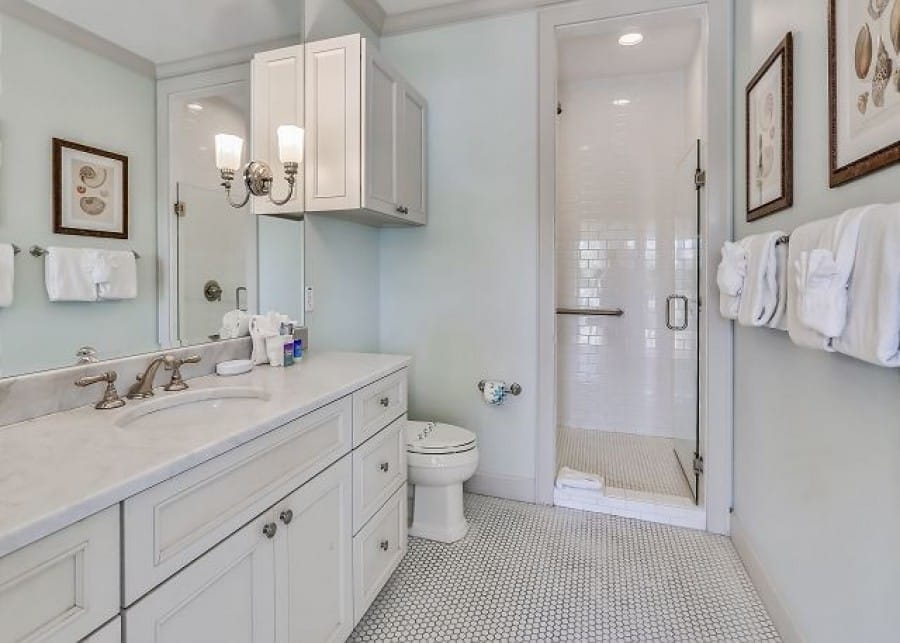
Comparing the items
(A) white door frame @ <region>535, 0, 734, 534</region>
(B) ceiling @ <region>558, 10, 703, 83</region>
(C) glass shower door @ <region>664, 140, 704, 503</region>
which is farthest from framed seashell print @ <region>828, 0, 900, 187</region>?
(B) ceiling @ <region>558, 10, 703, 83</region>

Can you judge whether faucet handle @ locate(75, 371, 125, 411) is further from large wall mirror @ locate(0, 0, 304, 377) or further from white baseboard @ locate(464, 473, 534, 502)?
white baseboard @ locate(464, 473, 534, 502)

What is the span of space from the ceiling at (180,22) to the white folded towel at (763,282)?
6.34ft

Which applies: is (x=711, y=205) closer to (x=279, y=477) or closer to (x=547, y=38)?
(x=547, y=38)

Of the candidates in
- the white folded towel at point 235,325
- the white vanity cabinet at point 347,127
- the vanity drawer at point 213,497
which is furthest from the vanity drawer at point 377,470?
the white vanity cabinet at point 347,127

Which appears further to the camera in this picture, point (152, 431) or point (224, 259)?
→ point (224, 259)

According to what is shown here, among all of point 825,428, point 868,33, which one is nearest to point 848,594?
point 825,428

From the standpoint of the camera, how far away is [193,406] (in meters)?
1.36

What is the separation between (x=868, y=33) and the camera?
1027mm

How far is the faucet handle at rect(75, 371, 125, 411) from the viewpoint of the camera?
1.18 metres

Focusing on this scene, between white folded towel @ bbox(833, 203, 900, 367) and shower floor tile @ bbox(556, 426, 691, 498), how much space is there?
1.80m

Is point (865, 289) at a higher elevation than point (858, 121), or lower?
lower

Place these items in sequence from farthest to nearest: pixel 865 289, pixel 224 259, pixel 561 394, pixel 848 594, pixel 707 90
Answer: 1. pixel 561 394
2. pixel 707 90
3. pixel 224 259
4. pixel 848 594
5. pixel 865 289

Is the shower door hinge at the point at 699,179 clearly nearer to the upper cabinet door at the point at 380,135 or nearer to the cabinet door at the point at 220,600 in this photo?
the upper cabinet door at the point at 380,135

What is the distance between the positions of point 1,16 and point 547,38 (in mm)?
2123
